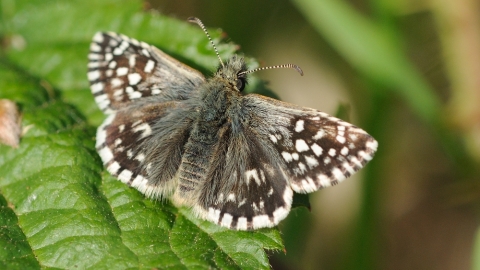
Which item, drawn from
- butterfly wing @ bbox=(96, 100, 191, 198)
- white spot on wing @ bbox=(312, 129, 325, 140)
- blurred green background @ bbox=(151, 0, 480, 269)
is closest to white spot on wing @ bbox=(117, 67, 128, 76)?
butterfly wing @ bbox=(96, 100, 191, 198)

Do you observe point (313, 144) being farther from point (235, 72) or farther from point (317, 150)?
point (235, 72)

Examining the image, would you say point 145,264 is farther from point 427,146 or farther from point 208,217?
point 427,146

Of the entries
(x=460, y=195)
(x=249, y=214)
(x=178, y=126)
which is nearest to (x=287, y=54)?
(x=460, y=195)

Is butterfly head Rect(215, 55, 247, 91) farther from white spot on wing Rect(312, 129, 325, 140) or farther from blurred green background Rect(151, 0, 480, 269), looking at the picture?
white spot on wing Rect(312, 129, 325, 140)

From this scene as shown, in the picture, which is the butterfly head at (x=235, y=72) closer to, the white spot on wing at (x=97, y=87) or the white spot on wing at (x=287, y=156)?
the white spot on wing at (x=287, y=156)

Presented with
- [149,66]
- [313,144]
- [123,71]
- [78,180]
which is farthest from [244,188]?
[123,71]

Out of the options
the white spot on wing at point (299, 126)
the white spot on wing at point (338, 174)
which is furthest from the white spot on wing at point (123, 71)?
the white spot on wing at point (338, 174)
